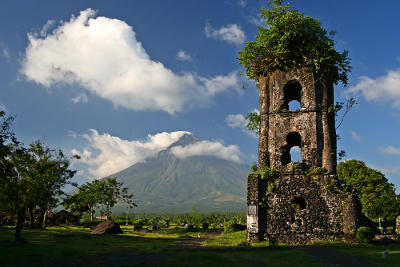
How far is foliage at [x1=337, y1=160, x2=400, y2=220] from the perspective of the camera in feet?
121

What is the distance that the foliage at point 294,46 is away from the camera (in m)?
20.4

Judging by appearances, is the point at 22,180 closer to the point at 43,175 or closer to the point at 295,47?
the point at 43,175

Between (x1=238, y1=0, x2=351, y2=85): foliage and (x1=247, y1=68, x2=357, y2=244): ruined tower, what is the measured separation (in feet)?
2.21

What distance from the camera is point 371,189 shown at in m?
39.4

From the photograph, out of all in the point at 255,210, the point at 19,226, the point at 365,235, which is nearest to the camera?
the point at 365,235

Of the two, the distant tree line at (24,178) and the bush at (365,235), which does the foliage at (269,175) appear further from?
the distant tree line at (24,178)

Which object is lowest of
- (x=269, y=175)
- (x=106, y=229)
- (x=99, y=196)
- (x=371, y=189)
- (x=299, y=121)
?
(x=106, y=229)

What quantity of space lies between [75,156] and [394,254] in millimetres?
23786

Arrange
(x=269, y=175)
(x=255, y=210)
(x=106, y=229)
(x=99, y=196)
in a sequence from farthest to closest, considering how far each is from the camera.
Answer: (x=99, y=196), (x=106, y=229), (x=269, y=175), (x=255, y=210)

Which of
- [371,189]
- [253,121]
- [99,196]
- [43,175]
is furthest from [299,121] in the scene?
[99,196]

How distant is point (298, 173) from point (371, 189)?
25620mm

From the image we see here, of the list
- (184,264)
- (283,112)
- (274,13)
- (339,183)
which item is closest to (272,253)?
(184,264)

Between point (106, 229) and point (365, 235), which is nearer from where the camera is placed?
point (365, 235)

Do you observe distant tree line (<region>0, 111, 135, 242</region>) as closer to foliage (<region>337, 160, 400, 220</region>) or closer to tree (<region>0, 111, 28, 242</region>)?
tree (<region>0, 111, 28, 242</region>)
